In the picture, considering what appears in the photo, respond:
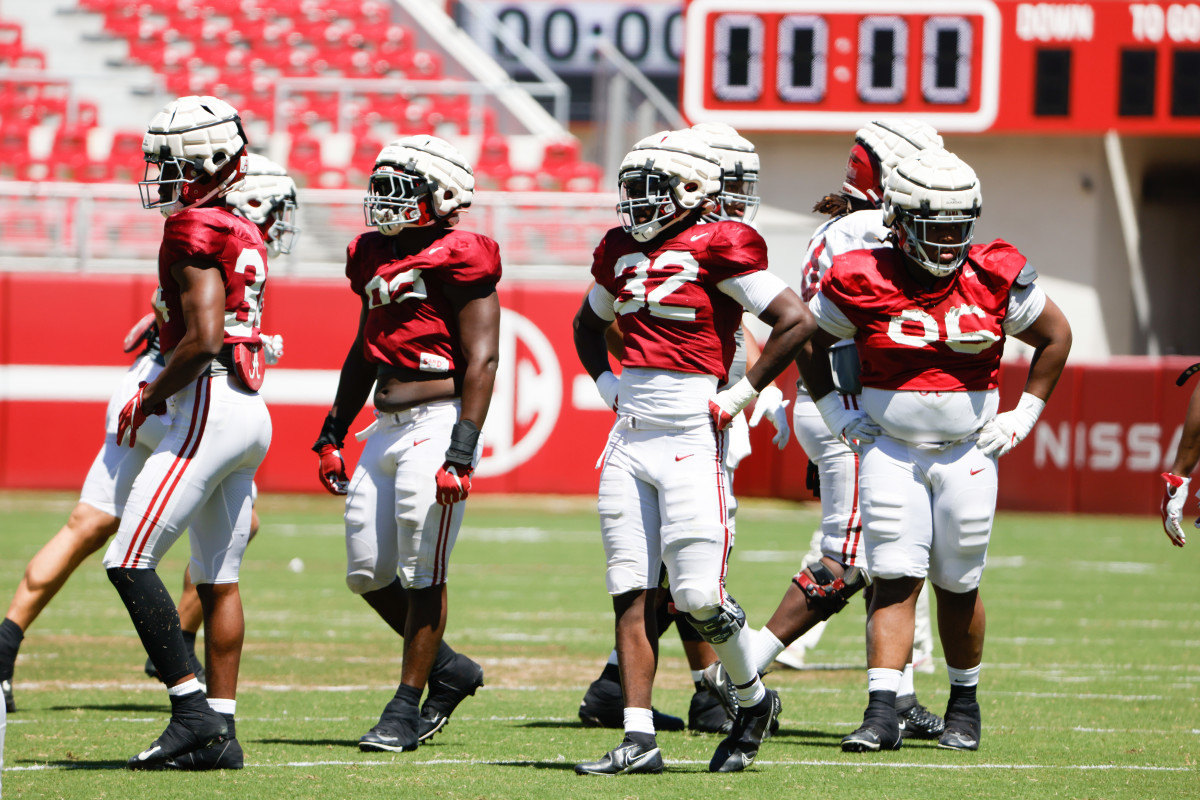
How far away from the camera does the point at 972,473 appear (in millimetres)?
4914

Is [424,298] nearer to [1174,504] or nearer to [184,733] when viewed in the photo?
[184,733]

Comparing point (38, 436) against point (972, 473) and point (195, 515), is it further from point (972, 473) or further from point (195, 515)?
point (972, 473)

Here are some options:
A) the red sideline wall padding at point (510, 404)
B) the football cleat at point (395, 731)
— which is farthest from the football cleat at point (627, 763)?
the red sideline wall padding at point (510, 404)

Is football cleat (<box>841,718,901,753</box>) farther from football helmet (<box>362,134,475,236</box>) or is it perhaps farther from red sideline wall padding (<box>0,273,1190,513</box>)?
red sideline wall padding (<box>0,273,1190,513</box>)

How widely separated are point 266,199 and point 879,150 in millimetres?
2349

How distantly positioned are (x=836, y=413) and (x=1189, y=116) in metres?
13.0

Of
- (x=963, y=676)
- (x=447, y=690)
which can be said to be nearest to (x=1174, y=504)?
(x=963, y=676)

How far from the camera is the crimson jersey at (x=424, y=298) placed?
495 centimetres

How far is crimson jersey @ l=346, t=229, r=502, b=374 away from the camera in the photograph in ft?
16.2

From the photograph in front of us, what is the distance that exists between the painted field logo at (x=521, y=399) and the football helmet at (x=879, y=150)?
912 cm

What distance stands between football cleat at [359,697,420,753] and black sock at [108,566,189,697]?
60cm

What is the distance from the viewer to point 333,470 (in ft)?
17.0

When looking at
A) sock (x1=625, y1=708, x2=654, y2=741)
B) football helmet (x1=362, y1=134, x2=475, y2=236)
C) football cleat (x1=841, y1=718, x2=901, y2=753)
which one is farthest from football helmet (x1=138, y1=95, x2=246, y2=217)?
football cleat (x1=841, y1=718, x2=901, y2=753)

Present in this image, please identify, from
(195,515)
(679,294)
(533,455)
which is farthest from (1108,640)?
(533,455)
